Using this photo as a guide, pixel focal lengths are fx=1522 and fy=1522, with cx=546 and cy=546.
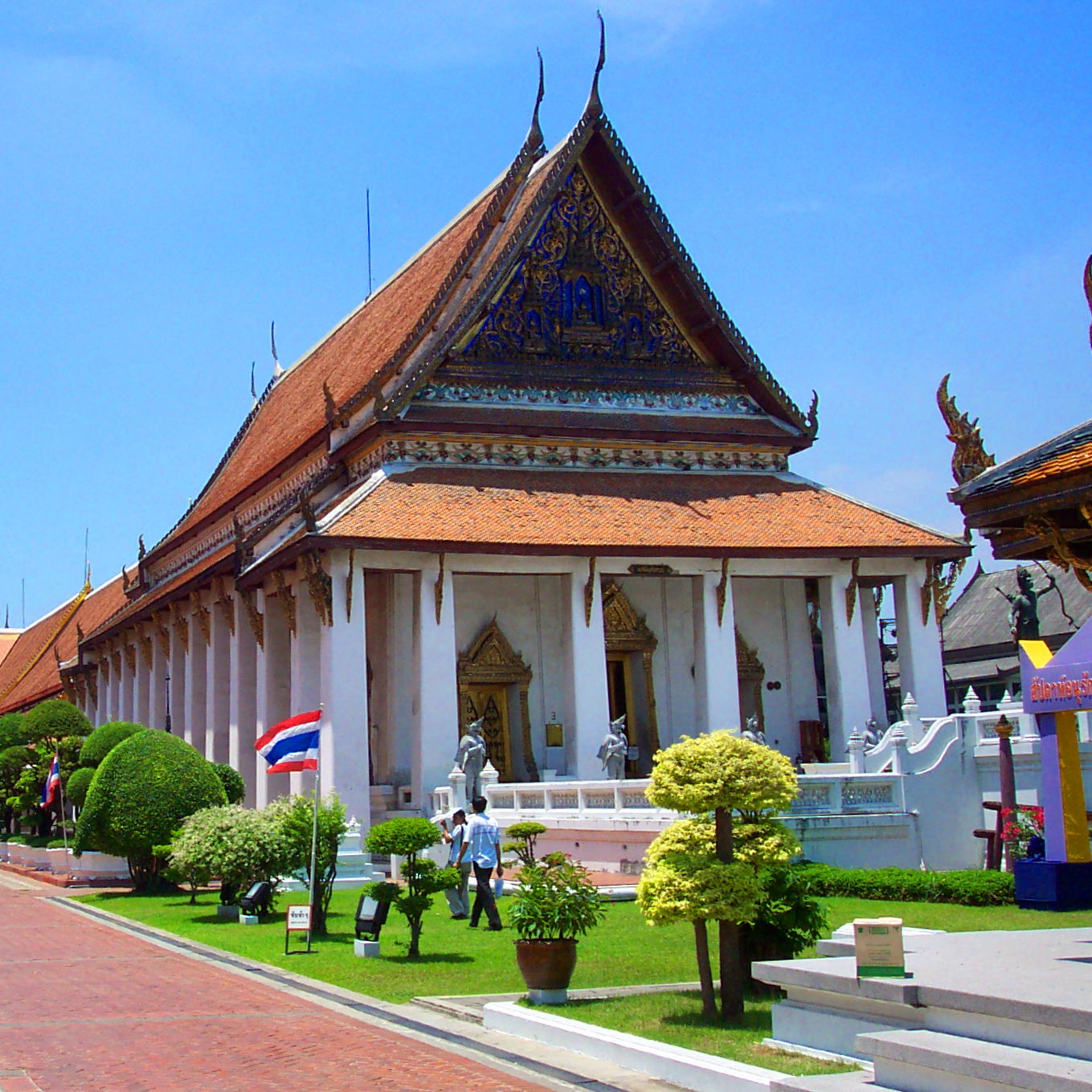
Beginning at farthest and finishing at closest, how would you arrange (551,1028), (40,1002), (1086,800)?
(1086,800), (40,1002), (551,1028)

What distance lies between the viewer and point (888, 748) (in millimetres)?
19984

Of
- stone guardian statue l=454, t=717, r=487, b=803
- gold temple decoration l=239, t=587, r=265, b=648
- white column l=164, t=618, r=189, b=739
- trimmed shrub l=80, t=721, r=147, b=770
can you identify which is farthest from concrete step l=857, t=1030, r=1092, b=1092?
white column l=164, t=618, r=189, b=739

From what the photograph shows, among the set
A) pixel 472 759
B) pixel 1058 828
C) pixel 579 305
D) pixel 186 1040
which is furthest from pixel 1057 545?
pixel 579 305

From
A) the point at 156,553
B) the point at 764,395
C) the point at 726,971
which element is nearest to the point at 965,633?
the point at 764,395

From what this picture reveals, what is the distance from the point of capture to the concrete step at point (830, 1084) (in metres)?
6.78

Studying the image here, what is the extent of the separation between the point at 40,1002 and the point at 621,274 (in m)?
20.9

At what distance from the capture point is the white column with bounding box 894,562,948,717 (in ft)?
88.1

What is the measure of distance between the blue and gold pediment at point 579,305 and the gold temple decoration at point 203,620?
9561 mm

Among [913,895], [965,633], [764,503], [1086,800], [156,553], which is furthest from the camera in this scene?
[965,633]

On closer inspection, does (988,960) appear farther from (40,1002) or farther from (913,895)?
(913,895)

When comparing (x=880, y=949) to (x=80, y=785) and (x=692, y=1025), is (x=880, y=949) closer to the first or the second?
(x=692, y=1025)

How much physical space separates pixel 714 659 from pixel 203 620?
1267cm

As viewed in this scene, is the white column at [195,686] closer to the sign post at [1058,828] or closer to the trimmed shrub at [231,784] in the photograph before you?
the trimmed shrub at [231,784]

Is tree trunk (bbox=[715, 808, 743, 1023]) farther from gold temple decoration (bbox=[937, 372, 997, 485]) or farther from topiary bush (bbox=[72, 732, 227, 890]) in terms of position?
topiary bush (bbox=[72, 732, 227, 890])
